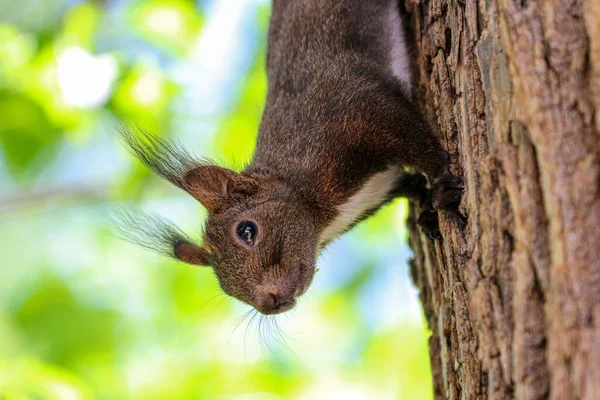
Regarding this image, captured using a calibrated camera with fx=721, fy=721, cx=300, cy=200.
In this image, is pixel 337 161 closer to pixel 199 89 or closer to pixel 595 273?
pixel 595 273

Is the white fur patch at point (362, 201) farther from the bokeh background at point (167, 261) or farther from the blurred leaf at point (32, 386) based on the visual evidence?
the blurred leaf at point (32, 386)

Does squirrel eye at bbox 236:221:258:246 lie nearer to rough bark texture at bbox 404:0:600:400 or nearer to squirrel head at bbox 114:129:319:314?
squirrel head at bbox 114:129:319:314

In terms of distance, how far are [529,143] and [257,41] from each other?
4290 millimetres

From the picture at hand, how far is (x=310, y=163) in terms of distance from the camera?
388 centimetres

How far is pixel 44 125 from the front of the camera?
583 cm

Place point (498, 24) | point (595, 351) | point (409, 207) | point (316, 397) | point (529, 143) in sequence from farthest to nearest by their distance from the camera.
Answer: point (316, 397)
point (409, 207)
point (498, 24)
point (529, 143)
point (595, 351)

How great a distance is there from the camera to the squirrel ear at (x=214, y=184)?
12.9 ft

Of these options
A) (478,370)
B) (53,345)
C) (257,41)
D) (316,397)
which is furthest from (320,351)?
(478,370)

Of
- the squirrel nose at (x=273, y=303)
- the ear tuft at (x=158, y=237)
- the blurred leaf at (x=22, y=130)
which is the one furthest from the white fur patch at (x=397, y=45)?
the blurred leaf at (x=22, y=130)

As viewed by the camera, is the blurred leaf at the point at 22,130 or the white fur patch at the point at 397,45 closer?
the white fur patch at the point at 397,45

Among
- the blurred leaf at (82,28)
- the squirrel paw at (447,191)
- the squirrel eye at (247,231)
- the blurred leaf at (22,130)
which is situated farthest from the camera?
the blurred leaf at (22,130)

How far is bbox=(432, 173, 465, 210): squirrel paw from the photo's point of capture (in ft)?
9.86

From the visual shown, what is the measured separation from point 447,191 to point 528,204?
792mm

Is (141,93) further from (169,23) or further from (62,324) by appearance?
(62,324)
